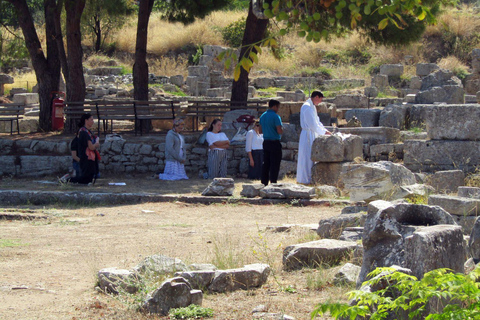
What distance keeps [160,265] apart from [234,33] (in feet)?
99.7

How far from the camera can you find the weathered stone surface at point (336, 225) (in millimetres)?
6395

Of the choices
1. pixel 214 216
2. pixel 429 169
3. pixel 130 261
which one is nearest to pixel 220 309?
pixel 130 261

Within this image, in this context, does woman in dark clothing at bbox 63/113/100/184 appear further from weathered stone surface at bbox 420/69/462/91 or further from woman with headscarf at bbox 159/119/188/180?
weathered stone surface at bbox 420/69/462/91

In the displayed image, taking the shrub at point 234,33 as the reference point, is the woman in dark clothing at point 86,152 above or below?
below

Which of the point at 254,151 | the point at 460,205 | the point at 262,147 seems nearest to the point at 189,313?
the point at 460,205

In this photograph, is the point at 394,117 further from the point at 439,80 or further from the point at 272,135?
the point at 272,135

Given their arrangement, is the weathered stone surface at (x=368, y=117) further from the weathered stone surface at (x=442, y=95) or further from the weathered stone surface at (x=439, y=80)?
the weathered stone surface at (x=439, y=80)

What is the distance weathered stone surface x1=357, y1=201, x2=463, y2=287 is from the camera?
4.21 m

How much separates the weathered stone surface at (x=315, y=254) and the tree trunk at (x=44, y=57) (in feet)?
39.8

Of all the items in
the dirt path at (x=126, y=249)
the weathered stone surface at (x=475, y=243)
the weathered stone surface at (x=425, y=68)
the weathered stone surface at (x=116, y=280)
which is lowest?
the dirt path at (x=126, y=249)

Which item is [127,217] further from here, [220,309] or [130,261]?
[220,309]

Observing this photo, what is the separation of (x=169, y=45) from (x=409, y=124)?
934 inches

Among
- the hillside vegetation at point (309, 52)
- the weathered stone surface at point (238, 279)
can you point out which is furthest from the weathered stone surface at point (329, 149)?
the hillside vegetation at point (309, 52)

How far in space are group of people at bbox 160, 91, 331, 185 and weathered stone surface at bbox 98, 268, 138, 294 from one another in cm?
573
